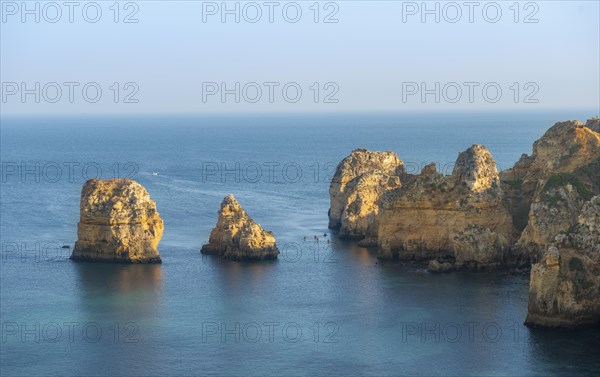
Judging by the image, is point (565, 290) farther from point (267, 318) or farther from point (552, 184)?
point (552, 184)

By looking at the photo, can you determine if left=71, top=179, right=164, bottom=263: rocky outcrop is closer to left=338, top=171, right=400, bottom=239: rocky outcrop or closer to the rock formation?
left=338, top=171, right=400, bottom=239: rocky outcrop

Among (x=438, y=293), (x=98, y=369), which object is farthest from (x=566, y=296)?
(x=98, y=369)

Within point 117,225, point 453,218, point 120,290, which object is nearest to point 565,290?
point 453,218

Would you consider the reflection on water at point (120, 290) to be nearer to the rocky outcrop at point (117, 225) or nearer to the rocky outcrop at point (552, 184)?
the rocky outcrop at point (117, 225)

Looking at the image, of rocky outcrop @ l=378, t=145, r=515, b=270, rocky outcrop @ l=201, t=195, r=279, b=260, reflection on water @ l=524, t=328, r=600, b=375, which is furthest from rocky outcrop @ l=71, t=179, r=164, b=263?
reflection on water @ l=524, t=328, r=600, b=375

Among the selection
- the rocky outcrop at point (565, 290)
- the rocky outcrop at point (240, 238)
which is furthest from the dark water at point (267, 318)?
the rocky outcrop at point (240, 238)

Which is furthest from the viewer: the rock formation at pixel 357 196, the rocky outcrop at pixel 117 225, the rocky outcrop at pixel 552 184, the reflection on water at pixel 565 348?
the rock formation at pixel 357 196
